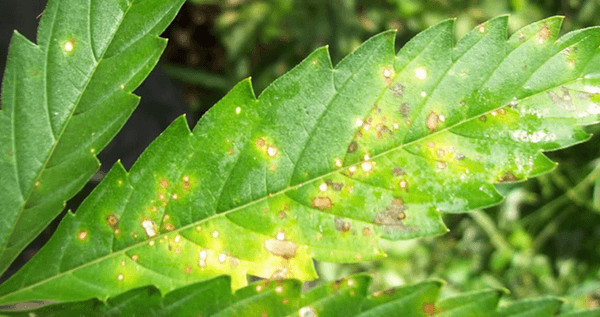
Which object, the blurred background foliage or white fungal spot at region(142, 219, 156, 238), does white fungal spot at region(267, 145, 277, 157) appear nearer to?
white fungal spot at region(142, 219, 156, 238)

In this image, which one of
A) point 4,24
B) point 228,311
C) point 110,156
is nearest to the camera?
point 228,311

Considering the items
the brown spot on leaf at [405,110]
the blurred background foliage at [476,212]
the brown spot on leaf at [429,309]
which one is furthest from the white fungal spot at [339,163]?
the blurred background foliage at [476,212]

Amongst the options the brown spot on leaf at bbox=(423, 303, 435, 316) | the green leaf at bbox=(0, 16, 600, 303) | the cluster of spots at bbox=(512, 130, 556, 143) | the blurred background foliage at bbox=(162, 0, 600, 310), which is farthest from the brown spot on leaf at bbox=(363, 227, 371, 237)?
the blurred background foliage at bbox=(162, 0, 600, 310)

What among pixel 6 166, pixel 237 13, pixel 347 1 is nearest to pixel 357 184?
pixel 6 166

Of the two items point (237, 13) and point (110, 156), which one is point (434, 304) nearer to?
point (110, 156)

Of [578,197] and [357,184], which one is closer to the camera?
[357,184]

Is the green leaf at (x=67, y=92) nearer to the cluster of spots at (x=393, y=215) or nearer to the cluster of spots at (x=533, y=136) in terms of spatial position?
the cluster of spots at (x=393, y=215)

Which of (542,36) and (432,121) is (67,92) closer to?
(432,121)
